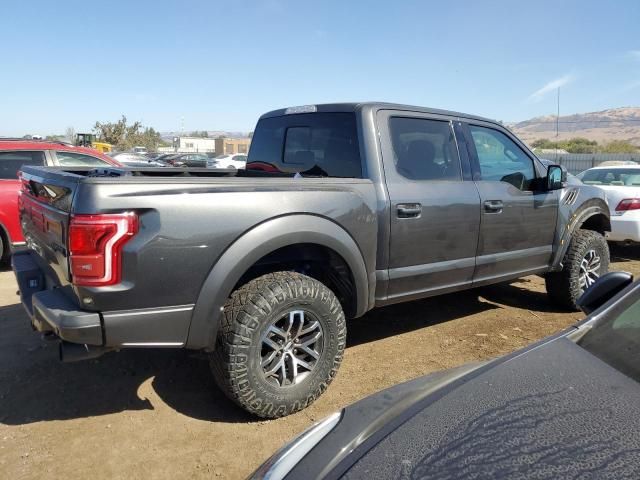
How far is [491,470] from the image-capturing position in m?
1.34

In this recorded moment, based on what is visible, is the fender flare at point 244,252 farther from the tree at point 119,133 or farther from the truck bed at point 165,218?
the tree at point 119,133

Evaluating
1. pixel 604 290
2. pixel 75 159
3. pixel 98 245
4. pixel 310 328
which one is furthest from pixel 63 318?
pixel 75 159

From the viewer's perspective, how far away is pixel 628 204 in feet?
24.7

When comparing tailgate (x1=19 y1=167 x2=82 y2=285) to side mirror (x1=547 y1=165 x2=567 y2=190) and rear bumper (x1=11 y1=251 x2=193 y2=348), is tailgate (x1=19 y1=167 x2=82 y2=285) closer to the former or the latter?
rear bumper (x1=11 y1=251 x2=193 y2=348)

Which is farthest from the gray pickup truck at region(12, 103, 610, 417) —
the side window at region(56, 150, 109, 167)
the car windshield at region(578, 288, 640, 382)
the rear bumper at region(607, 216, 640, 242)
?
the side window at region(56, 150, 109, 167)

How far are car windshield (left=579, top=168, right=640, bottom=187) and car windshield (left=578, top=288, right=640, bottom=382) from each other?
23.8 ft

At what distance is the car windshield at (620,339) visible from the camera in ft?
6.09

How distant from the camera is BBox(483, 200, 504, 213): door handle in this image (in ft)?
13.3

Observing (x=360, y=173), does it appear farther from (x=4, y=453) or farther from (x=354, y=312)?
(x=4, y=453)

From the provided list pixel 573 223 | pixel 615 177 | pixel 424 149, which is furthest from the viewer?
pixel 615 177

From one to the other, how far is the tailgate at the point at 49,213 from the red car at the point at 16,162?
322 centimetres

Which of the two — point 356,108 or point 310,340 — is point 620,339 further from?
point 356,108

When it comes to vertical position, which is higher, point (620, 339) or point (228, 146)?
point (228, 146)

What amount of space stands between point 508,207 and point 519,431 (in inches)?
119
